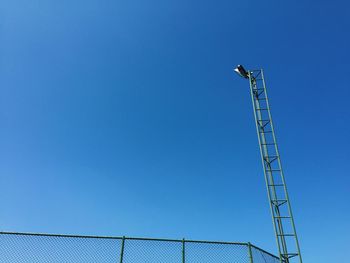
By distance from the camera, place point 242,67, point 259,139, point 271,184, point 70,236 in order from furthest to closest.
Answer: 1. point 242,67
2. point 259,139
3. point 271,184
4. point 70,236

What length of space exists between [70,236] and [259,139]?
833cm

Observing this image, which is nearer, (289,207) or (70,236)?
(70,236)

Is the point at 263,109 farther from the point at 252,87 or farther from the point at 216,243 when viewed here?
the point at 216,243

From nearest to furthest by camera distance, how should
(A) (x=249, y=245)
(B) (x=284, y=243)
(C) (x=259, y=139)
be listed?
(A) (x=249, y=245) → (B) (x=284, y=243) → (C) (x=259, y=139)

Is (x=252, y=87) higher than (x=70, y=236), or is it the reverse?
(x=252, y=87)

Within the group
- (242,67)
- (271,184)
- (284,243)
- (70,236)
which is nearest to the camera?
(70,236)

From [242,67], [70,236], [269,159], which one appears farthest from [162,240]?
[242,67]

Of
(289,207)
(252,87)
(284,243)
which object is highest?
(252,87)

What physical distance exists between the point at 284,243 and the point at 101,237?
6.49 m

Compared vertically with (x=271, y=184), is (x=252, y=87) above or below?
above

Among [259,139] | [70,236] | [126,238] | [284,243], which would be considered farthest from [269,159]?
[70,236]

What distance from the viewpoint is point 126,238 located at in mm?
7980

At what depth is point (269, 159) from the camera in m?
11.9

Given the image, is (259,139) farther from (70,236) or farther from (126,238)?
(70,236)
